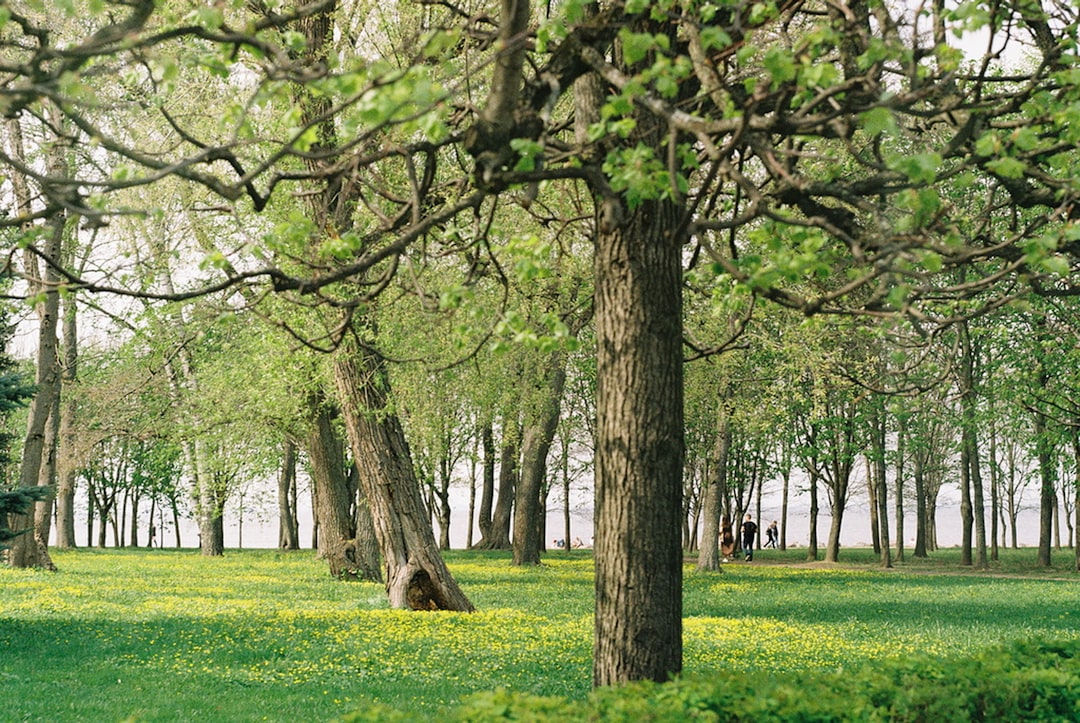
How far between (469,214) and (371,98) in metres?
13.8

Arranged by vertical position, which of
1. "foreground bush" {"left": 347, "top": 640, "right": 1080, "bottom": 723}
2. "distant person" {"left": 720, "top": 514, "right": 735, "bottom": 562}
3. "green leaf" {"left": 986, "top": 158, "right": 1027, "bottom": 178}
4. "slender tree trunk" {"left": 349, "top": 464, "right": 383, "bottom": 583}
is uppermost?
"green leaf" {"left": 986, "top": 158, "right": 1027, "bottom": 178}


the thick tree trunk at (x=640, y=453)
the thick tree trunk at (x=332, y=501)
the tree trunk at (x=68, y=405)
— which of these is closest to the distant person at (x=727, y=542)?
the thick tree trunk at (x=332, y=501)

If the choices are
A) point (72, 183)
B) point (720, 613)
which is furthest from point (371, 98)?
point (720, 613)

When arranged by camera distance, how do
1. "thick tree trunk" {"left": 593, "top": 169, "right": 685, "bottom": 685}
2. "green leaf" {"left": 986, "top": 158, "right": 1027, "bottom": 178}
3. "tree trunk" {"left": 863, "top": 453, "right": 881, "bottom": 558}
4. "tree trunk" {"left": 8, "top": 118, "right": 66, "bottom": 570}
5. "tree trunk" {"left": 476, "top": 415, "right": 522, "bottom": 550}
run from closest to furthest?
"green leaf" {"left": 986, "top": 158, "right": 1027, "bottom": 178} < "thick tree trunk" {"left": 593, "top": 169, "right": 685, "bottom": 685} < "tree trunk" {"left": 8, "top": 118, "right": 66, "bottom": 570} < "tree trunk" {"left": 476, "top": 415, "right": 522, "bottom": 550} < "tree trunk" {"left": 863, "top": 453, "right": 881, "bottom": 558}

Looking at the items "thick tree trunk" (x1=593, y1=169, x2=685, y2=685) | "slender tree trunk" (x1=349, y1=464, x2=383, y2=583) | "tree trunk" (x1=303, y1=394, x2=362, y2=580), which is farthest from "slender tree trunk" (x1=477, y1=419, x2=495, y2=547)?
"thick tree trunk" (x1=593, y1=169, x2=685, y2=685)

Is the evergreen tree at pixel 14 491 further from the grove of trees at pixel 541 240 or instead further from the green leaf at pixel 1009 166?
the green leaf at pixel 1009 166

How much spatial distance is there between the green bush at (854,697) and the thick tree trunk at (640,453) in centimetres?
62

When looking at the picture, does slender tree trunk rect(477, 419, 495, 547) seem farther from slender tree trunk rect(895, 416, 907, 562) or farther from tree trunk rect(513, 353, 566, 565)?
slender tree trunk rect(895, 416, 907, 562)

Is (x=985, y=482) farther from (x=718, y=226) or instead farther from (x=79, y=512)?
(x=718, y=226)

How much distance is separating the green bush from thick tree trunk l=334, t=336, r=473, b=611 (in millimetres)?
11398

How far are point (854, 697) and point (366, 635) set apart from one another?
8954 mm

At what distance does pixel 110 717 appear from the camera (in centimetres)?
898

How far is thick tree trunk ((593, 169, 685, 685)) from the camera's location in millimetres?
6887

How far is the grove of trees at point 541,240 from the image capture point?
17.1ft
